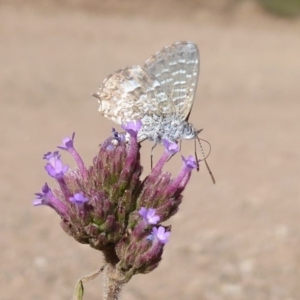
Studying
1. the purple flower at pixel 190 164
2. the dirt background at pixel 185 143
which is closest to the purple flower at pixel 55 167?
the purple flower at pixel 190 164

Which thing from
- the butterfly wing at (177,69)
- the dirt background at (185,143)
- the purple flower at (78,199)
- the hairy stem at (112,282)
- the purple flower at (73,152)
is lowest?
the dirt background at (185,143)

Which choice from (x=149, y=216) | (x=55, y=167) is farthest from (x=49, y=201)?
(x=149, y=216)

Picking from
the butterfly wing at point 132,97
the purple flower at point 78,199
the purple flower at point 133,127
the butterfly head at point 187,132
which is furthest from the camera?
the butterfly wing at point 132,97

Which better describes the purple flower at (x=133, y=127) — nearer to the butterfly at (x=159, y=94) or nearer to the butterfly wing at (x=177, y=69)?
the butterfly at (x=159, y=94)

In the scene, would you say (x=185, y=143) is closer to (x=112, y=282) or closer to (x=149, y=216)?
(x=112, y=282)

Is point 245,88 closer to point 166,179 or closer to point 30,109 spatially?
point 30,109
